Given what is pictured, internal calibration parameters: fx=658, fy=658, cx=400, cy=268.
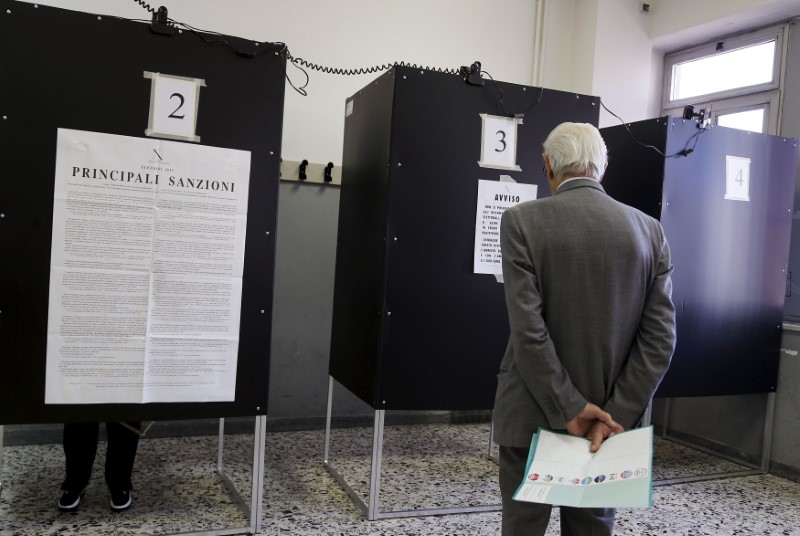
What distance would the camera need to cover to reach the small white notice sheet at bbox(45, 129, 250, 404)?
2025 millimetres

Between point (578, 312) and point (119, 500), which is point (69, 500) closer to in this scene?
point (119, 500)

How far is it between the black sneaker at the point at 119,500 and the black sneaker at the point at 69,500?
113mm

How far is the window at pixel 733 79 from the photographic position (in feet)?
12.0

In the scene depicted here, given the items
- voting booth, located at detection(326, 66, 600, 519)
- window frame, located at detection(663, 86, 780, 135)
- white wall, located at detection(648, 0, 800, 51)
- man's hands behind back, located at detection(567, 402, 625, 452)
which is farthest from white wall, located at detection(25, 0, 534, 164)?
man's hands behind back, located at detection(567, 402, 625, 452)

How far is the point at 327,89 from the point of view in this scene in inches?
141

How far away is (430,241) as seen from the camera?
2510 millimetres

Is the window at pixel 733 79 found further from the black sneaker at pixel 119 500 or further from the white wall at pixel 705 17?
the black sneaker at pixel 119 500

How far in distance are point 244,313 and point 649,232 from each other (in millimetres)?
1320

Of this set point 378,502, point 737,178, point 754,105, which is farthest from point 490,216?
point 754,105

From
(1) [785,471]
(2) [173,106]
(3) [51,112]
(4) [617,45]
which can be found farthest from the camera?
(4) [617,45]

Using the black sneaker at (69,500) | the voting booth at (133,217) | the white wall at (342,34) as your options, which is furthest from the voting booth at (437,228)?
the black sneaker at (69,500)

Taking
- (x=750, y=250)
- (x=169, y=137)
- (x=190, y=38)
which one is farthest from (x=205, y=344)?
(x=750, y=250)

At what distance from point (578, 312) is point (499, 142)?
123cm

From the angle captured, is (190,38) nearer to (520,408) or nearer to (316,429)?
(520,408)
